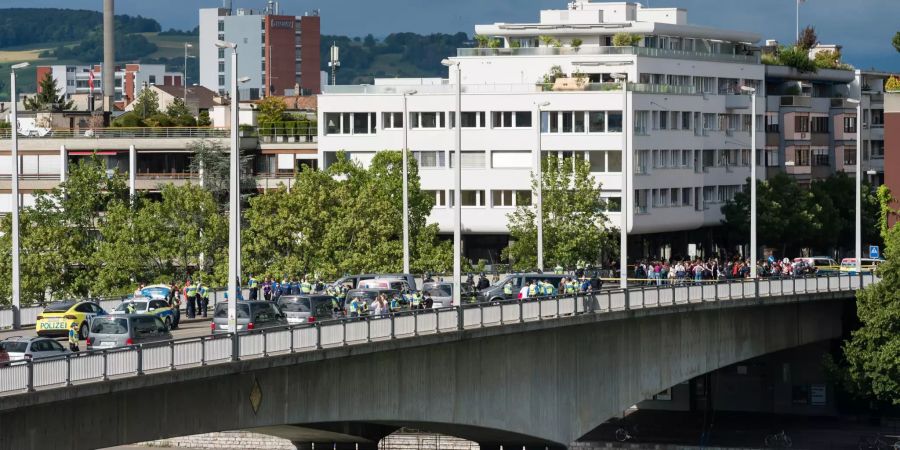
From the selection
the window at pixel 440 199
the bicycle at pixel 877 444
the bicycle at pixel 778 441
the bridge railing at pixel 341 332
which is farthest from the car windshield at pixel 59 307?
the window at pixel 440 199

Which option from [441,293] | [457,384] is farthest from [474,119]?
[457,384]

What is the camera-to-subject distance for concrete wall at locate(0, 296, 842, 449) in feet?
149

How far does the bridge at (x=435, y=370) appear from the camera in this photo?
146 ft

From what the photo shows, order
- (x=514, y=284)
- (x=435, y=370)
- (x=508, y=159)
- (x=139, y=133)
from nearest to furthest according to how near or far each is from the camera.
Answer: (x=435, y=370) < (x=514, y=284) < (x=508, y=159) < (x=139, y=133)

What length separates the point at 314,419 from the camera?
179ft

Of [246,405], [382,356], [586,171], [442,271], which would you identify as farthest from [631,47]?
→ [246,405]

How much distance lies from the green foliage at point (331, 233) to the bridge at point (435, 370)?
23.2 meters

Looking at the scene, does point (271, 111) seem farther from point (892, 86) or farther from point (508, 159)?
point (892, 86)

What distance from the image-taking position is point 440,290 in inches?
2987

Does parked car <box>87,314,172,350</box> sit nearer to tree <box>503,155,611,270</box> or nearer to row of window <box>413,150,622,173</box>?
tree <box>503,155,611,270</box>

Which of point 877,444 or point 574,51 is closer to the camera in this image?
point 877,444

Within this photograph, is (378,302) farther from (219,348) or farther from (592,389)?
(219,348)

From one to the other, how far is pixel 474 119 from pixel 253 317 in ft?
225

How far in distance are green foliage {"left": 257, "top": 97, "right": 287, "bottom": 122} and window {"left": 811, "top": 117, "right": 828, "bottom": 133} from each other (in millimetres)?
42840
